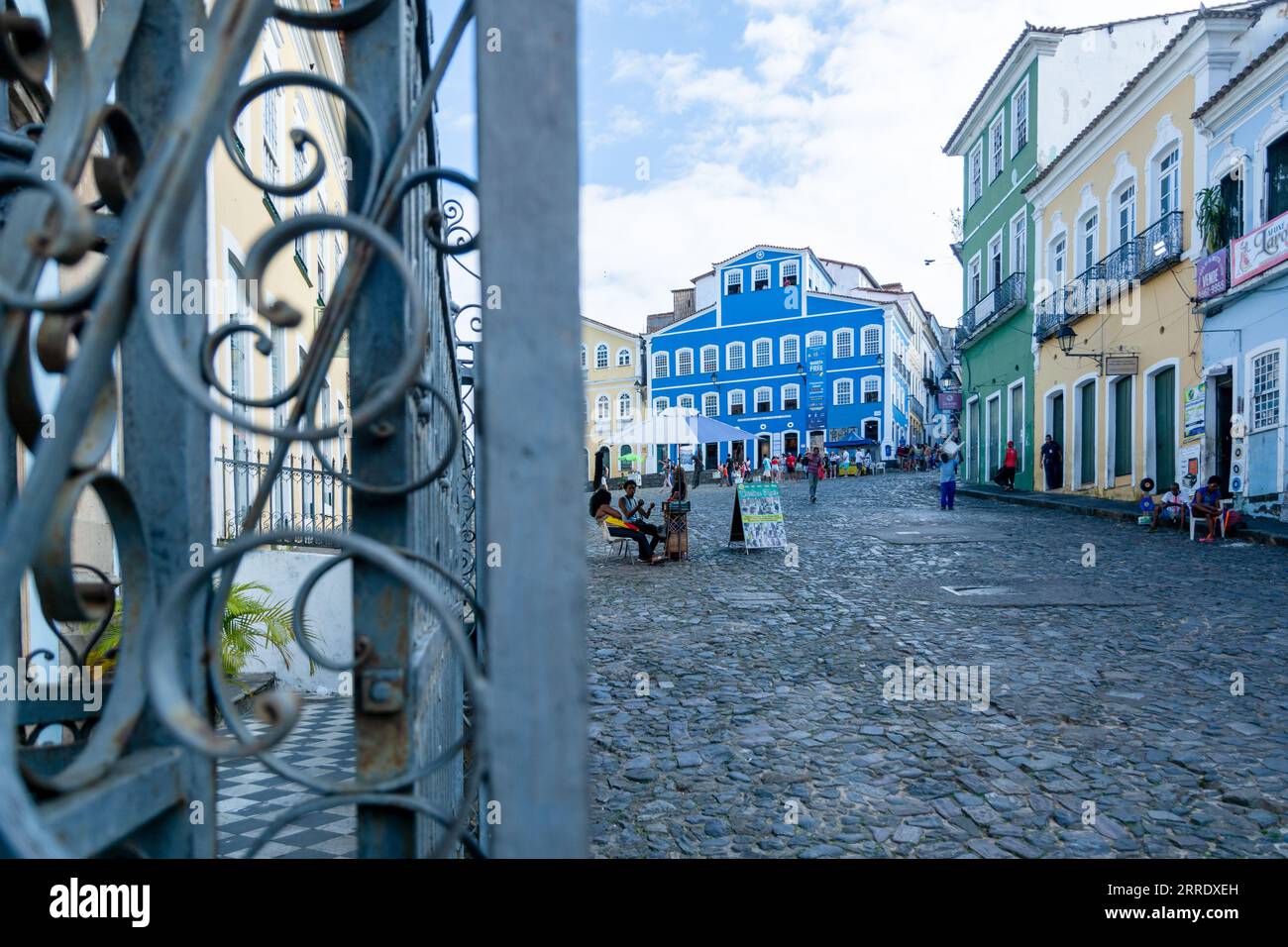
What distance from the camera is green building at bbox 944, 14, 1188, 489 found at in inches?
974

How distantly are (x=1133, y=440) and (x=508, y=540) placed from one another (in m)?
22.3

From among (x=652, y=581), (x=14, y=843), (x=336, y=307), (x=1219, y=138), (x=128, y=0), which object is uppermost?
(x=1219, y=138)

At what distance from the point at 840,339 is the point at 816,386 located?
3024mm

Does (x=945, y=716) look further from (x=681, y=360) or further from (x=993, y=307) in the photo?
(x=681, y=360)

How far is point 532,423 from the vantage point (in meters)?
0.92

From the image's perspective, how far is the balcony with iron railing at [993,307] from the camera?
26.9m

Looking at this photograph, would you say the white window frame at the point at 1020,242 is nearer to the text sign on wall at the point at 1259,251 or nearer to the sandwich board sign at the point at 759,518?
the text sign on wall at the point at 1259,251

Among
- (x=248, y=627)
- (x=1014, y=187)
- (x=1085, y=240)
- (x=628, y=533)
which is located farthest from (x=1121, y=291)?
(x=248, y=627)

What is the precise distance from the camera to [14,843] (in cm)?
94

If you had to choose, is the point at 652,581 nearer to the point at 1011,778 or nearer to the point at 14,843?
the point at 1011,778

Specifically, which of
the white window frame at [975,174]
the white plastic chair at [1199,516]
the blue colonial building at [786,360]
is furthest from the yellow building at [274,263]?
the blue colonial building at [786,360]

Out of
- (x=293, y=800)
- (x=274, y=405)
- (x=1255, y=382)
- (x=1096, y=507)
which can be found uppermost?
(x=1255, y=382)
